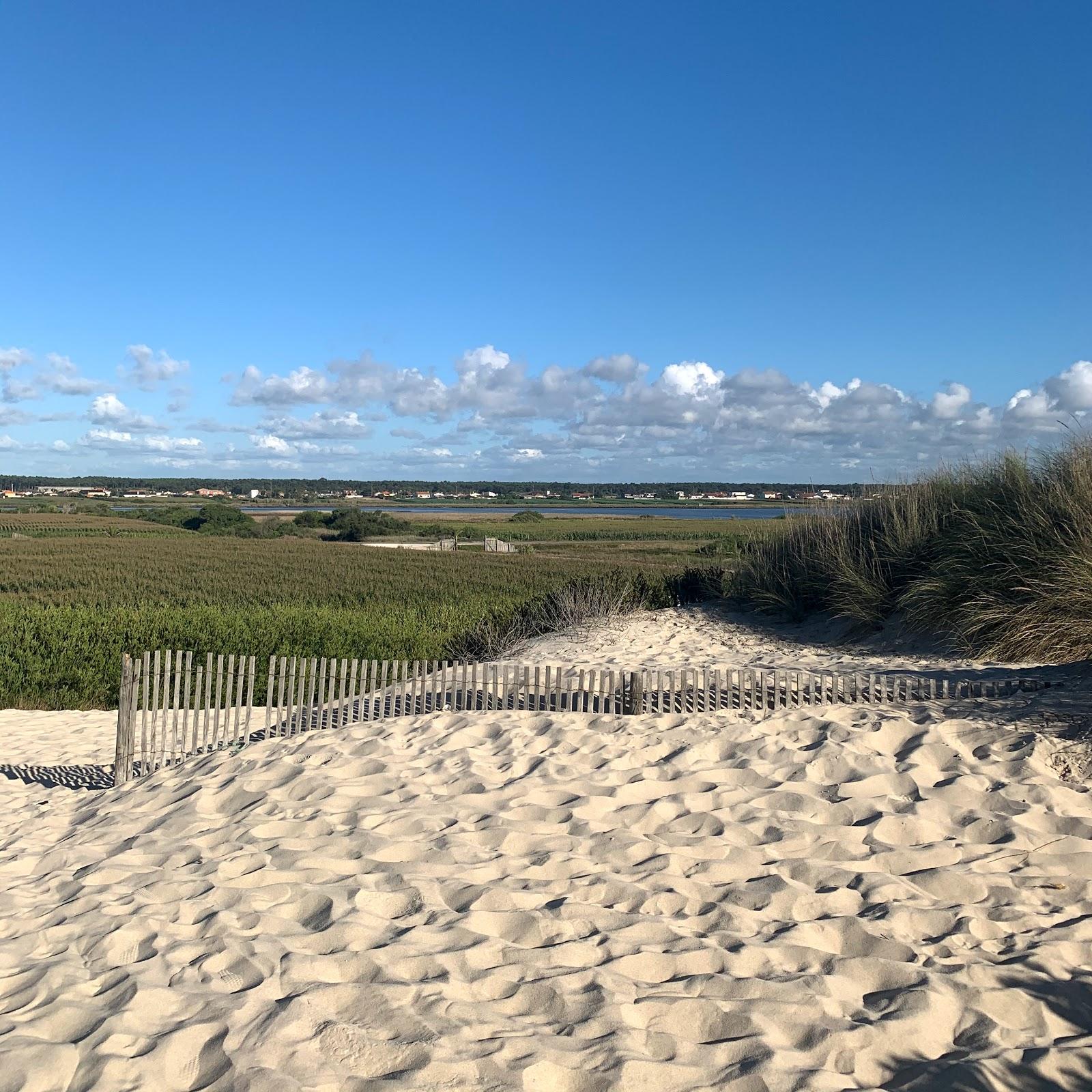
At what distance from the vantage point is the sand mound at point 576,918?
3.47 metres

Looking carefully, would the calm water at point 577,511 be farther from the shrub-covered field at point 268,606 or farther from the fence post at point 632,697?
the fence post at point 632,697

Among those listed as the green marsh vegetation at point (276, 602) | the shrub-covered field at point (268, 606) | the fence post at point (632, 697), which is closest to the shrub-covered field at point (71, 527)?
the green marsh vegetation at point (276, 602)

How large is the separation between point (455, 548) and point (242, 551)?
12.9 m

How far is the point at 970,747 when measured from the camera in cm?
689

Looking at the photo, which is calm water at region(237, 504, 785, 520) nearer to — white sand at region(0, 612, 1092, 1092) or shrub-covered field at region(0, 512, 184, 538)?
shrub-covered field at region(0, 512, 184, 538)

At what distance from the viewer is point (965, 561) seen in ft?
39.5

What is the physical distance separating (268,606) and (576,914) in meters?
16.9

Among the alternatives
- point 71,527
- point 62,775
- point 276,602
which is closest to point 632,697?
point 62,775

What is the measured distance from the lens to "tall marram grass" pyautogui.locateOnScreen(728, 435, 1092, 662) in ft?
34.8

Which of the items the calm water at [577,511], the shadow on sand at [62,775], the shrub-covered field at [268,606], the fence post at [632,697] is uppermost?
the calm water at [577,511]

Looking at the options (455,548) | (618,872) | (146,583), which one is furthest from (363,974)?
(455,548)

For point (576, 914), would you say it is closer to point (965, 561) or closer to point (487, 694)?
point (487, 694)

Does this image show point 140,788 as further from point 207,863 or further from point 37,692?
point 37,692

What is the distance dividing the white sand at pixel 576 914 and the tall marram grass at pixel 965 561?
3.46 m
